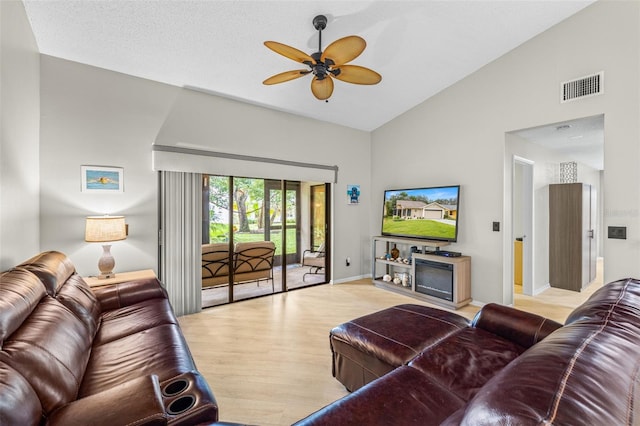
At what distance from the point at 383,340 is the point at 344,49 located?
6.72 feet

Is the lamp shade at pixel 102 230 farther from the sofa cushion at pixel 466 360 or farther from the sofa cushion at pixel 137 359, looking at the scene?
the sofa cushion at pixel 466 360

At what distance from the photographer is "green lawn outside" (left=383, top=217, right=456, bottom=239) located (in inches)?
162

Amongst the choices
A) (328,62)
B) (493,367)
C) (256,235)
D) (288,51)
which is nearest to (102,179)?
(256,235)

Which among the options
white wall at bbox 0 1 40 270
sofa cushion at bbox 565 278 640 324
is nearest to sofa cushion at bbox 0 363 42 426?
white wall at bbox 0 1 40 270

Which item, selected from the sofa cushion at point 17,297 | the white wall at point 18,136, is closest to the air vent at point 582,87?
the sofa cushion at point 17,297

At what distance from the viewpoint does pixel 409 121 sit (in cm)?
477

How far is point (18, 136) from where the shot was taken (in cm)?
215

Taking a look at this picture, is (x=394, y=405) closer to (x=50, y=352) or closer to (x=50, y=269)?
(x=50, y=352)

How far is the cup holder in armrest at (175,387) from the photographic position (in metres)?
1.26

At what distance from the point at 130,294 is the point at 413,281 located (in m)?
3.55

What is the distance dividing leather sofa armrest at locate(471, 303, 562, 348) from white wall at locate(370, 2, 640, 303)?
1.82 meters

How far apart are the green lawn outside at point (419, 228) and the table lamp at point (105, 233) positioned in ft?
12.4

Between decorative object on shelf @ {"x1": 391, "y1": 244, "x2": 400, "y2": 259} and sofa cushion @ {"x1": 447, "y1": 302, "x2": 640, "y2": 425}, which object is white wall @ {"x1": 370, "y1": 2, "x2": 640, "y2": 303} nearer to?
decorative object on shelf @ {"x1": 391, "y1": 244, "x2": 400, "y2": 259}

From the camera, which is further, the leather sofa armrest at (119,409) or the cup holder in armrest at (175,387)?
the cup holder in armrest at (175,387)
